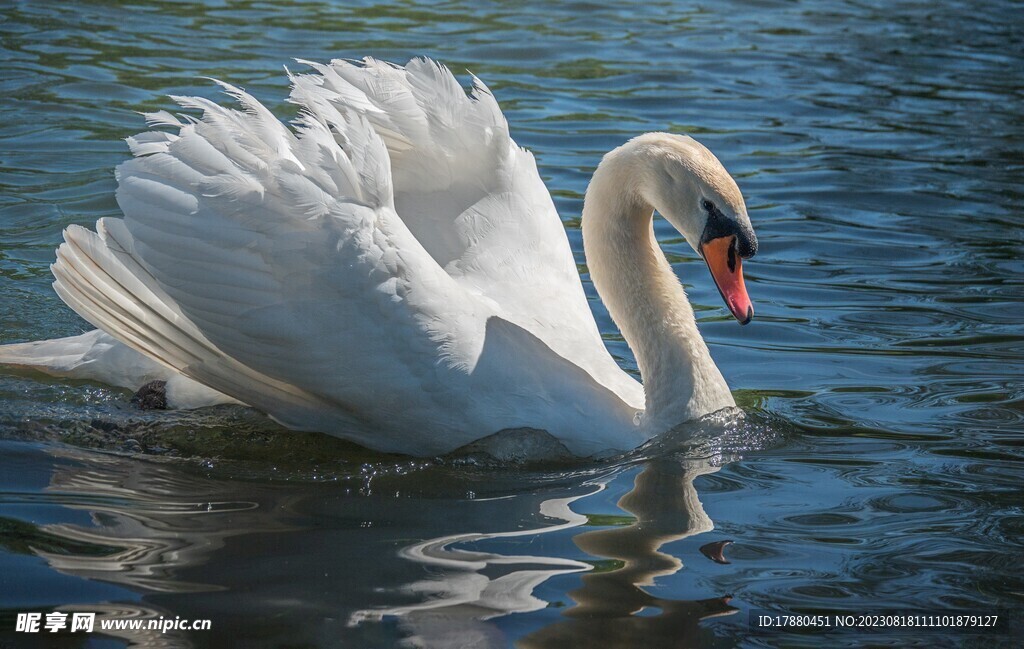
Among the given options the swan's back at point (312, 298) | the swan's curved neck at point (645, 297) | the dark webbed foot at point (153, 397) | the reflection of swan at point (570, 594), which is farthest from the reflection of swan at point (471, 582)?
the dark webbed foot at point (153, 397)

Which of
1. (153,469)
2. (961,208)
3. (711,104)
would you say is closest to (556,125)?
(711,104)

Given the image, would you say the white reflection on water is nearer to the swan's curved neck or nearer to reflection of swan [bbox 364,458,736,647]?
reflection of swan [bbox 364,458,736,647]

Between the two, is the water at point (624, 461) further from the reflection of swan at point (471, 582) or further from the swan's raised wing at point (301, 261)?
the swan's raised wing at point (301, 261)

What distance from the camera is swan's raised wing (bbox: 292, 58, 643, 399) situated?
5625 mm

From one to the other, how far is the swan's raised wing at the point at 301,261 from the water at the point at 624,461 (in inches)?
15.2

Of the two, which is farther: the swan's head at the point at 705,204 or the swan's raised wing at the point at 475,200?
the swan's raised wing at the point at 475,200

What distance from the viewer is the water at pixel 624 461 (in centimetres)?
399

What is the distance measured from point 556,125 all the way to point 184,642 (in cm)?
734

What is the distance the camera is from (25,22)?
11.7m

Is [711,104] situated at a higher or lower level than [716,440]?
higher

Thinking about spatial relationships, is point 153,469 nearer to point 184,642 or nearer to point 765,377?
point 184,642

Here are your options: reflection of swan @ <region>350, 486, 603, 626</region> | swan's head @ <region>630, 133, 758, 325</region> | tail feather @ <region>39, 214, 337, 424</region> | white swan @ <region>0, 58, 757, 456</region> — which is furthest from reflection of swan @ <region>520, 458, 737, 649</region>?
tail feather @ <region>39, 214, 337, 424</region>

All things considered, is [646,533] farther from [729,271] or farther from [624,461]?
[729,271]

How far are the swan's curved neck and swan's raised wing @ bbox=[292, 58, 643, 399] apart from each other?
18 centimetres
